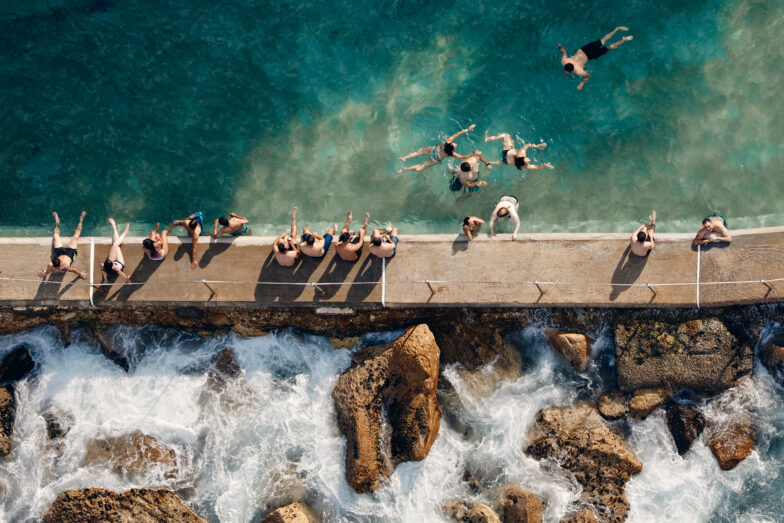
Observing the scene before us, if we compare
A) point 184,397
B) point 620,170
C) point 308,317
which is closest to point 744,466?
point 620,170

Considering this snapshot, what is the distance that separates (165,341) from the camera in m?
12.7

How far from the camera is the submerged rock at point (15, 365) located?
1248 cm

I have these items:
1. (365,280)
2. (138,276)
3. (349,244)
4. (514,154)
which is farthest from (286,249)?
(514,154)

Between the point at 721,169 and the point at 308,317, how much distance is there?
10041 millimetres

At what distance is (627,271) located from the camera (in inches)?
444

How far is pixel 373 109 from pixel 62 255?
7.50m

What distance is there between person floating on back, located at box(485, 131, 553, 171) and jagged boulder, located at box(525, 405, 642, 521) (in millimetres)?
5774

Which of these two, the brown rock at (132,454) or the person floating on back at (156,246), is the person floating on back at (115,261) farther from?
the brown rock at (132,454)

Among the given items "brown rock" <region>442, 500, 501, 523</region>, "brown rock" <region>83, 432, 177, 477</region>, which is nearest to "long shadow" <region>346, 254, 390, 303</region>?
"brown rock" <region>442, 500, 501, 523</region>

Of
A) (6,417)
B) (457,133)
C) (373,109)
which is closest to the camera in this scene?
(457,133)

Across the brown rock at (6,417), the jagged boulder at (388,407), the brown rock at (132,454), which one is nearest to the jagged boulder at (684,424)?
the jagged boulder at (388,407)

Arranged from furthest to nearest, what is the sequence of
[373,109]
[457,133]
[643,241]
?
1. [373,109]
2. [457,133]
3. [643,241]

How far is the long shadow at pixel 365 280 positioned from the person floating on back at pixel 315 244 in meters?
Result: 0.89

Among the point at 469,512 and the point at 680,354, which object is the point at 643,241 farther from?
the point at 469,512
